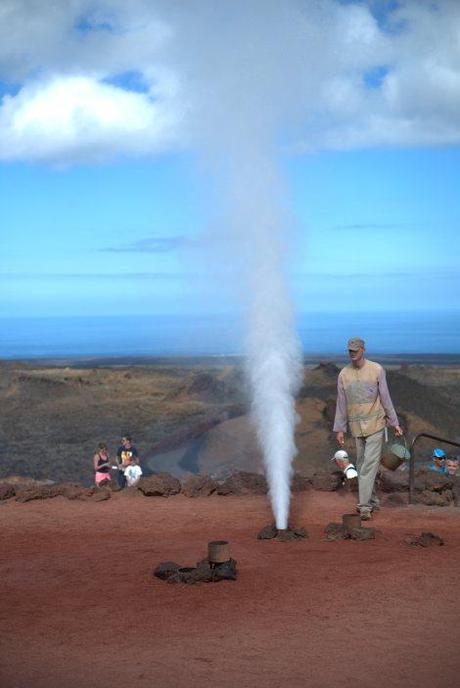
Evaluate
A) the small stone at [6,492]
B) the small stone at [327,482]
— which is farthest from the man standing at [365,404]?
the small stone at [6,492]

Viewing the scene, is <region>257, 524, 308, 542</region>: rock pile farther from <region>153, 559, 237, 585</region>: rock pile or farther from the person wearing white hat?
the person wearing white hat

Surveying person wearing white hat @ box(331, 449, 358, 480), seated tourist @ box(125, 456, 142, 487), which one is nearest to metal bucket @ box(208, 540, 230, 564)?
person wearing white hat @ box(331, 449, 358, 480)

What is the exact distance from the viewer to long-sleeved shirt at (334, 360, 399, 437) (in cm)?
982

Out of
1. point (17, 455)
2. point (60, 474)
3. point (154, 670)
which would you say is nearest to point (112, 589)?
point (154, 670)

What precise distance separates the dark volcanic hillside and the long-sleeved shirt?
28.1 ft

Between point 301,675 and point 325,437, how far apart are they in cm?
1652

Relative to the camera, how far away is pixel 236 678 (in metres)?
5.54

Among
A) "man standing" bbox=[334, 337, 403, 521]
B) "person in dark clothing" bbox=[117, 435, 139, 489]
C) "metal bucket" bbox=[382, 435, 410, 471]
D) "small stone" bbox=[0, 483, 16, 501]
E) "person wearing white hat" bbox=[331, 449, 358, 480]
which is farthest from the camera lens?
"person in dark clothing" bbox=[117, 435, 139, 489]

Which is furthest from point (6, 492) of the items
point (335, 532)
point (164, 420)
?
point (164, 420)

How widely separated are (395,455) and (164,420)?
2110cm

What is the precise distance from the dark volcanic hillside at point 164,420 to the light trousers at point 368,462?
813 cm

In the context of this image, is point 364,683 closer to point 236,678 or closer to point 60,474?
point 236,678

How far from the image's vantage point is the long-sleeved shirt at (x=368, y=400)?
9.82 meters

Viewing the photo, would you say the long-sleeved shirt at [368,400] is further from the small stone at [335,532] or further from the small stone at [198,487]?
the small stone at [198,487]
